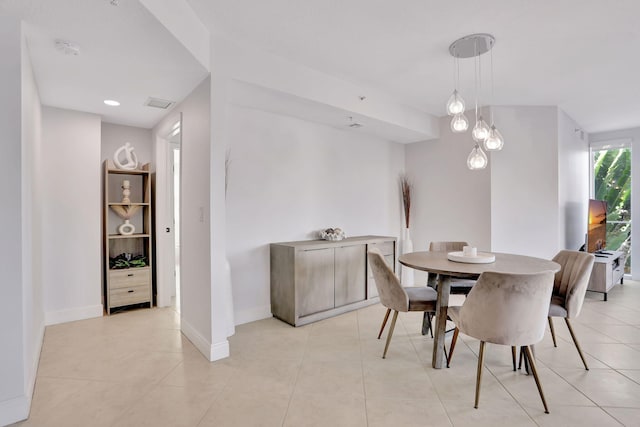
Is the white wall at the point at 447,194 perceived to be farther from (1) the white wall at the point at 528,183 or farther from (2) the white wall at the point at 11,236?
(2) the white wall at the point at 11,236

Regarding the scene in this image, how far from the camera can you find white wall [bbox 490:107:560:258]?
440cm

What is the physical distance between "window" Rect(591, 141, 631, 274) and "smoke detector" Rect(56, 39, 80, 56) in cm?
756

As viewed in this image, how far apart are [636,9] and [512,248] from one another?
2862 millimetres

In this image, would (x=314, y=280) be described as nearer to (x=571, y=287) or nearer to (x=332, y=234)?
(x=332, y=234)

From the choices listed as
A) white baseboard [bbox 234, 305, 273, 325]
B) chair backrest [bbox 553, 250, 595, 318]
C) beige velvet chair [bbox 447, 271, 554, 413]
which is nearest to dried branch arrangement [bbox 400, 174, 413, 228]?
chair backrest [bbox 553, 250, 595, 318]

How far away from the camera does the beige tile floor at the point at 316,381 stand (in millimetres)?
1930

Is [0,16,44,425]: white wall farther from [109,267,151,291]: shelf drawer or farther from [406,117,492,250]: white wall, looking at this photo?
[406,117,492,250]: white wall

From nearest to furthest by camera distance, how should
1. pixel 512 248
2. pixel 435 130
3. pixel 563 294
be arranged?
pixel 563 294 → pixel 512 248 → pixel 435 130

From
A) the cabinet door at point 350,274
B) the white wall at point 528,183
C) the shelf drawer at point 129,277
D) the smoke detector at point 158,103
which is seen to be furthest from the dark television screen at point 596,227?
the shelf drawer at point 129,277

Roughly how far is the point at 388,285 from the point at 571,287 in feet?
4.49

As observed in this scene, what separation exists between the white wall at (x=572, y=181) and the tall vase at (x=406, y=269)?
6.58ft

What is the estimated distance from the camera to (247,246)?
3588mm

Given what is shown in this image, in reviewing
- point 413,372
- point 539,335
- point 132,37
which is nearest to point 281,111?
point 132,37

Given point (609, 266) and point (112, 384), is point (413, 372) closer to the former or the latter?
point (112, 384)
